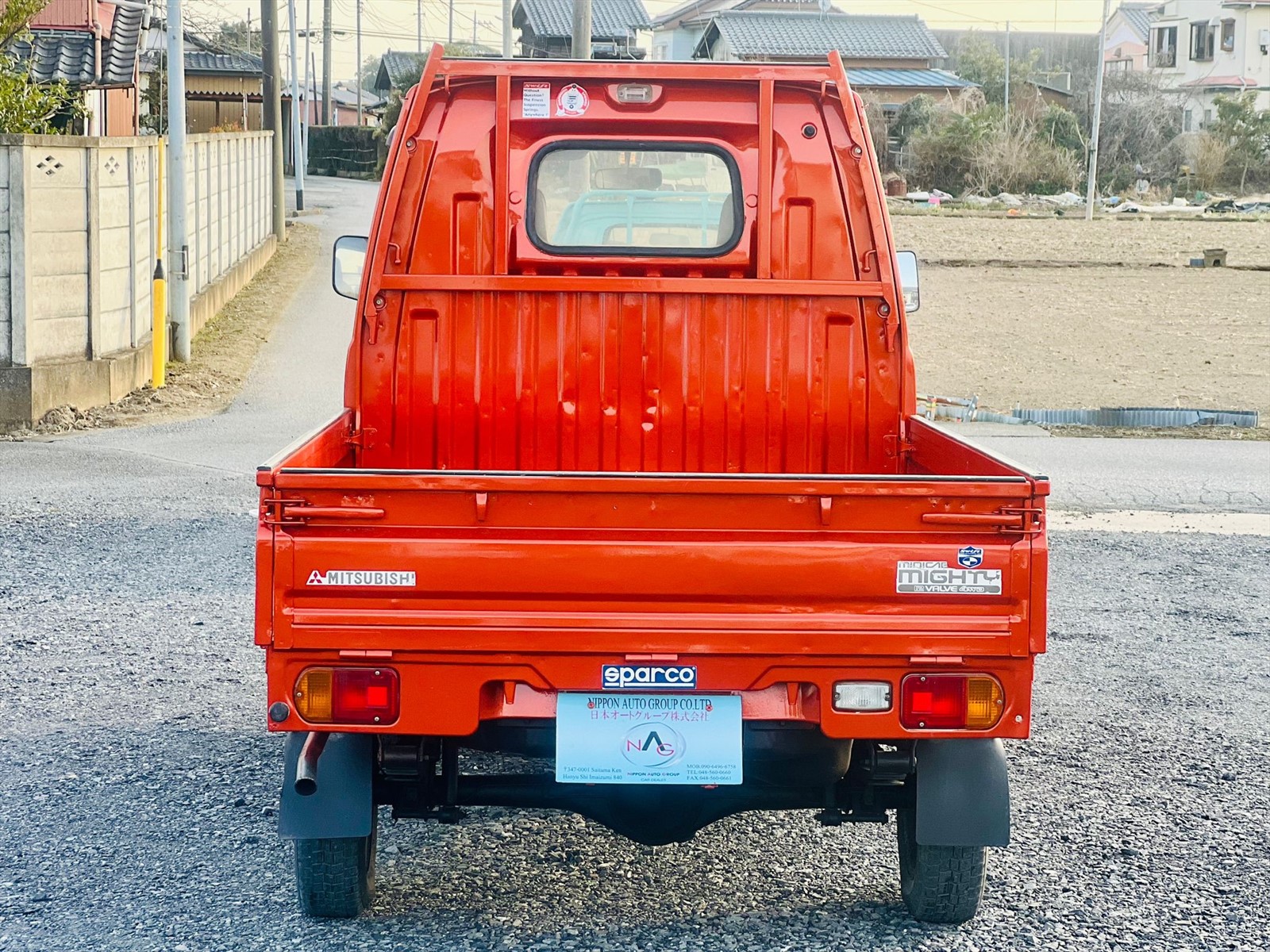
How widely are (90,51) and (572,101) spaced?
864 inches

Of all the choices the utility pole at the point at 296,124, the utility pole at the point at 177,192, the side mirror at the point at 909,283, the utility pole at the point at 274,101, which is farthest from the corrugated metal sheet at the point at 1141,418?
the utility pole at the point at 296,124

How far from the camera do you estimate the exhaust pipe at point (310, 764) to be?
3877mm

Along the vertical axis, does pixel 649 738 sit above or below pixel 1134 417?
above

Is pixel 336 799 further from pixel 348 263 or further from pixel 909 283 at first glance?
pixel 909 283

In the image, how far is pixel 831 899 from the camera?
14.4 ft

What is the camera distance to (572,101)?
5418mm

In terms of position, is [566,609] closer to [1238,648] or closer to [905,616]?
[905,616]

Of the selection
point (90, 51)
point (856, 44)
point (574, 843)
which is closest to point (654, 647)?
point (574, 843)

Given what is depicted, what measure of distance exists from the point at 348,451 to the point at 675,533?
6.01 ft

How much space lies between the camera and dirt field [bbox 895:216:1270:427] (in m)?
15.4

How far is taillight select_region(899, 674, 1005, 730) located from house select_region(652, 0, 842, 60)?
244ft

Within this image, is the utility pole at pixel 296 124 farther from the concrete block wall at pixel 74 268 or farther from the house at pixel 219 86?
the concrete block wall at pixel 74 268

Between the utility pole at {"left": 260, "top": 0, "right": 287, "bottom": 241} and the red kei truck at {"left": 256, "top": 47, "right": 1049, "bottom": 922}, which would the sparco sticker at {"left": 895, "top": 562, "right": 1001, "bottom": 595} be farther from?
the utility pole at {"left": 260, "top": 0, "right": 287, "bottom": 241}

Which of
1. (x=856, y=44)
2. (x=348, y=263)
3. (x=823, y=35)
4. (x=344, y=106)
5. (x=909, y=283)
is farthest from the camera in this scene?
(x=344, y=106)
